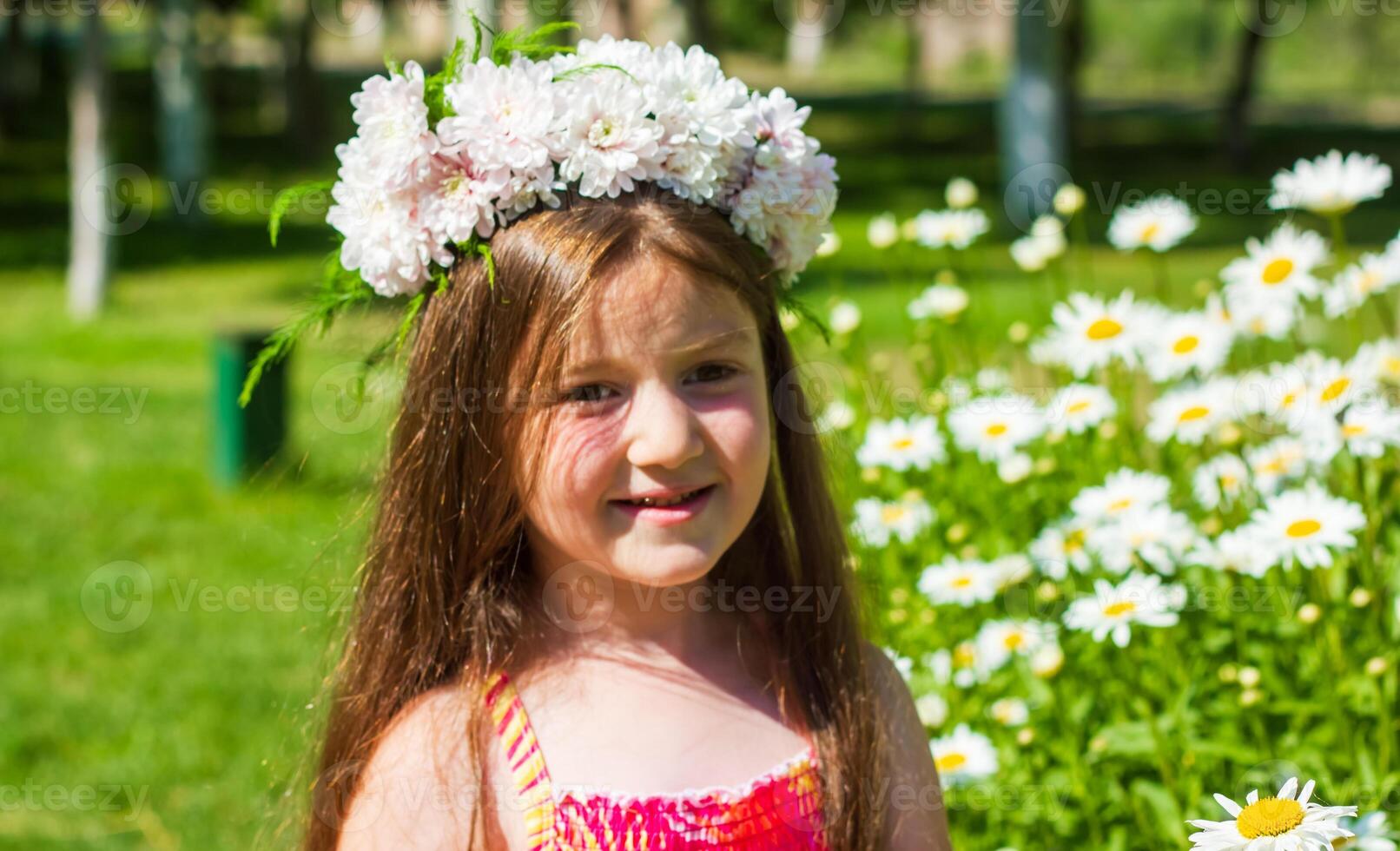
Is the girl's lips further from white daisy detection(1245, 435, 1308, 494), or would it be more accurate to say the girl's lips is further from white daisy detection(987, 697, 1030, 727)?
white daisy detection(1245, 435, 1308, 494)

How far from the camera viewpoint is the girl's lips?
65.9 inches

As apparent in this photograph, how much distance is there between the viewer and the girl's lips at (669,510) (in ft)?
5.49

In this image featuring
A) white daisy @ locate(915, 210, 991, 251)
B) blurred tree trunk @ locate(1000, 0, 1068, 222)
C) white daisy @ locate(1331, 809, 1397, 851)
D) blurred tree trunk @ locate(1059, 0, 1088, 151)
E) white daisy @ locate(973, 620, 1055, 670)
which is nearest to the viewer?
white daisy @ locate(1331, 809, 1397, 851)

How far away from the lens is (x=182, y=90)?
14023mm

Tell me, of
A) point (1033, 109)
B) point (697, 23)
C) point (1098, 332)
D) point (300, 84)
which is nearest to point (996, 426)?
point (1098, 332)

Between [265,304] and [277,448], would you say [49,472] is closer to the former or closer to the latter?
[277,448]

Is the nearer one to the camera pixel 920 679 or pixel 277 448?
pixel 920 679

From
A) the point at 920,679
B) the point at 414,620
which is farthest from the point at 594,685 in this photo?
the point at 920,679

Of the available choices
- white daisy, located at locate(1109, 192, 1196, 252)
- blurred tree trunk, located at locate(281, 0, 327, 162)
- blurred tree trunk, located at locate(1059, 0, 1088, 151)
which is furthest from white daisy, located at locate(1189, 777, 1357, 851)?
blurred tree trunk, located at locate(281, 0, 327, 162)

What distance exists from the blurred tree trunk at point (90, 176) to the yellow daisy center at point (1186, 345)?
29.6 ft

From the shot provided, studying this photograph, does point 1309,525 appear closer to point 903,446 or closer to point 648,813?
point 903,446

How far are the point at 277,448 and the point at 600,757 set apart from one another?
4.30 m

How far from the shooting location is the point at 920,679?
2.55 m

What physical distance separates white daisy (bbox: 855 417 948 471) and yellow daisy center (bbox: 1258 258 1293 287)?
0.62m
